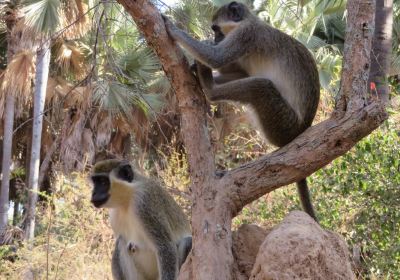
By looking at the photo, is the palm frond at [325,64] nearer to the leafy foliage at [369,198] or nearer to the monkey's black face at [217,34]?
the leafy foliage at [369,198]

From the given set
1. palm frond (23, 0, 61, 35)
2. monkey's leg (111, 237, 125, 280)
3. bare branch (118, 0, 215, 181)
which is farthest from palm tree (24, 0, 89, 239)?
bare branch (118, 0, 215, 181)

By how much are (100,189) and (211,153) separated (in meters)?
1.33

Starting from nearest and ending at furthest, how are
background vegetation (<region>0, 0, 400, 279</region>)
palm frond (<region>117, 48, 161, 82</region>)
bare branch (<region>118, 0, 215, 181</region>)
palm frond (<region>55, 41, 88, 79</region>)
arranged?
bare branch (<region>118, 0, 215, 181</region>)
background vegetation (<region>0, 0, 400, 279</region>)
palm frond (<region>117, 48, 161, 82</region>)
palm frond (<region>55, 41, 88, 79</region>)

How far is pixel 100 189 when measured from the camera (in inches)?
207

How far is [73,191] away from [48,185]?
6165 millimetres

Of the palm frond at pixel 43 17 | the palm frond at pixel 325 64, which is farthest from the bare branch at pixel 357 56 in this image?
the palm frond at pixel 325 64

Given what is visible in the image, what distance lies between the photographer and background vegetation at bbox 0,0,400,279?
7.53 meters

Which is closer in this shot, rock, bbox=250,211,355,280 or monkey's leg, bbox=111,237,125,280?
rock, bbox=250,211,355,280

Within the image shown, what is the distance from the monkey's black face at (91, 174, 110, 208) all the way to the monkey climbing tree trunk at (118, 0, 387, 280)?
116cm

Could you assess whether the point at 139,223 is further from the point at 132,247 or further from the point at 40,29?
the point at 40,29

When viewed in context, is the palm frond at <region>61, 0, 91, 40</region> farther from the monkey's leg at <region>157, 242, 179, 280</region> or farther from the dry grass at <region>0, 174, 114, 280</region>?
the monkey's leg at <region>157, 242, 179, 280</region>

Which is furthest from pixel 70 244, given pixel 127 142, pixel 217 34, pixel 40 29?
pixel 127 142

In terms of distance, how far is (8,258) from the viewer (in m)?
12.6

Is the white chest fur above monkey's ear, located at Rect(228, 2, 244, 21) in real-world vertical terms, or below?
below
